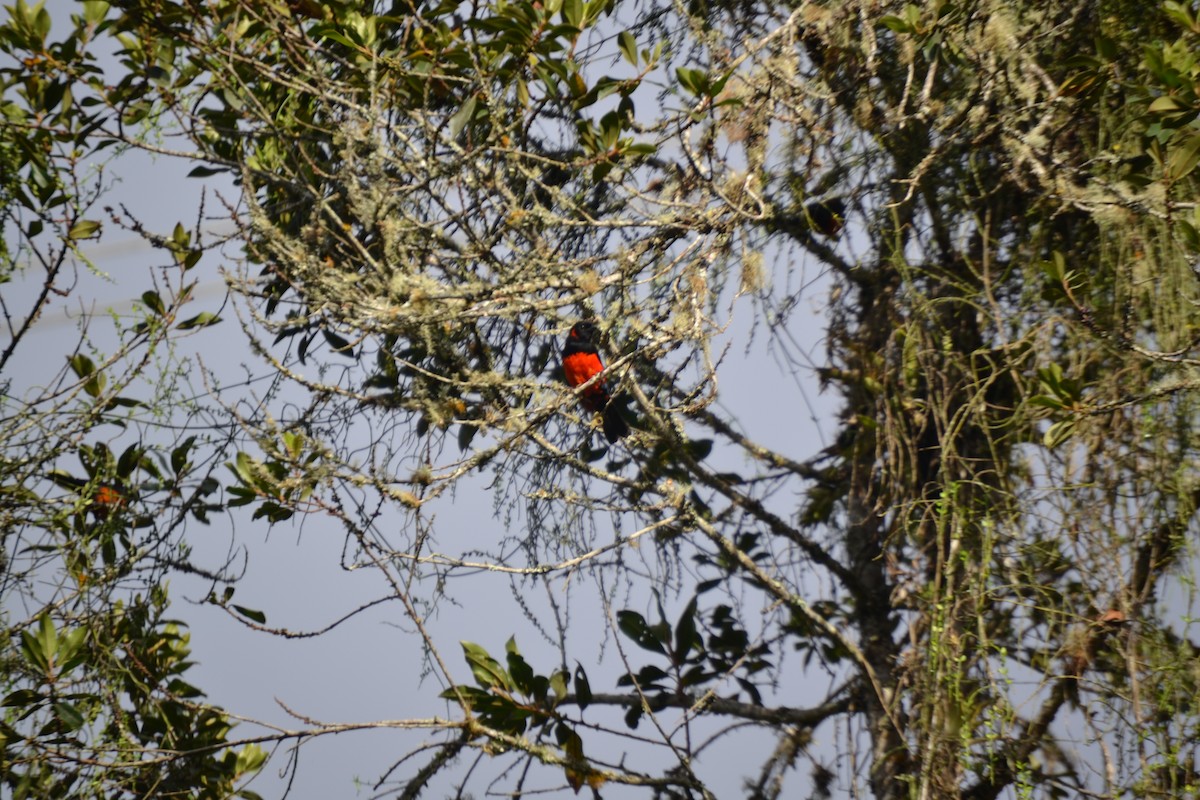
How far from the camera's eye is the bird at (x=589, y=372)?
2914mm

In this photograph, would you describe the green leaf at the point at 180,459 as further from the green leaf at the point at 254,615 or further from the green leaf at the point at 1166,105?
the green leaf at the point at 1166,105

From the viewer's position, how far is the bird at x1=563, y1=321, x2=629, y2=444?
2.91 meters

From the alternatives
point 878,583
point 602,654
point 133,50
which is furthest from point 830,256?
point 133,50

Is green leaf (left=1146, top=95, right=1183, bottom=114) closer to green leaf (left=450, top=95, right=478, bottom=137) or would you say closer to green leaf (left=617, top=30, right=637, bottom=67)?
green leaf (left=617, top=30, right=637, bottom=67)

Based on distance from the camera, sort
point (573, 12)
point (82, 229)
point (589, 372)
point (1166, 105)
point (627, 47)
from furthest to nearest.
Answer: point (589, 372) → point (82, 229) → point (627, 47) → point (573, 12) → point (1166, 105)

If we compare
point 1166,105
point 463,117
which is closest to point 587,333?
point 463,117

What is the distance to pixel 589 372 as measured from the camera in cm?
315

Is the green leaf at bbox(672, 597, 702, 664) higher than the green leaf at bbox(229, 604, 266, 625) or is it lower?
higher

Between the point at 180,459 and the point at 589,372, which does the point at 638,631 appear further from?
the point at 180,459

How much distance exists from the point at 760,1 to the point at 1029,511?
1522mm

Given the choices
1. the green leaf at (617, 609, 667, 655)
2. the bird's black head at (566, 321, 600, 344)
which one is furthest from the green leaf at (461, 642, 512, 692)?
the bird's black head at (566, 321, 600, 344)

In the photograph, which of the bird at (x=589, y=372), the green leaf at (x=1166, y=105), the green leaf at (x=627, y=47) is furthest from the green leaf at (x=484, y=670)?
the green leaf at (x=1166, y=105)

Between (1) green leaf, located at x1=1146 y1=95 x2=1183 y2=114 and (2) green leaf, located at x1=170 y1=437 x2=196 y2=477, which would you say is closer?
(1) green leaf, located at x1=1146 y1=95 x2=1183 y2=114

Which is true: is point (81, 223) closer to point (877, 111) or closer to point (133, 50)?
point (133, 50)
